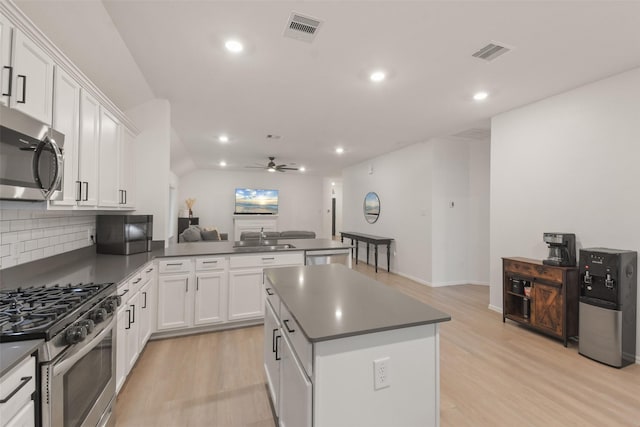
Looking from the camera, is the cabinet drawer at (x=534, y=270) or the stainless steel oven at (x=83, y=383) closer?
the stainless steel oven at (x=83, y=383)

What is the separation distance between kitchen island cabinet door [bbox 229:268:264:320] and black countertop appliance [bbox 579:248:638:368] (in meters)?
3.43

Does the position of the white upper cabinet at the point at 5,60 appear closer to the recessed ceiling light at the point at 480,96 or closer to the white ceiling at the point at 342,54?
the white ceiling at the point at 342,54

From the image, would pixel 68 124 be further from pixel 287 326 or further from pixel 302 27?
pixel 287 326

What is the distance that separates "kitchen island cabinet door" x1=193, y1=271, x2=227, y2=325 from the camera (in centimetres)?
318

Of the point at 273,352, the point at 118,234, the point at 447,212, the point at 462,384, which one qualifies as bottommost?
the point at 462,384

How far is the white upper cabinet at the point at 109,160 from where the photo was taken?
2.38 meters

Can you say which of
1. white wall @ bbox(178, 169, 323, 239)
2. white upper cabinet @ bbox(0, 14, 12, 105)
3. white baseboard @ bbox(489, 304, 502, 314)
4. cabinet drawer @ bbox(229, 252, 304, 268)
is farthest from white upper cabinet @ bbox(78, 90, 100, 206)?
white wall @ bbox(178, 169, 323, 239)

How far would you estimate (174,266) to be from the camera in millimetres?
3086

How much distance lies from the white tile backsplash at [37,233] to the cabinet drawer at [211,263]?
109cm

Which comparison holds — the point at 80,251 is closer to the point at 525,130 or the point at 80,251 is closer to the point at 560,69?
the point at 560,69

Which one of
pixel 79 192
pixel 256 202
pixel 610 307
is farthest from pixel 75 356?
pixel 256 202

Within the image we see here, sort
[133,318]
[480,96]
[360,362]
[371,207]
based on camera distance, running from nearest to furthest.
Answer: [360,362] < [133,318] < [480,96] < [371,207]

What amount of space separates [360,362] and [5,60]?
7.08 feet

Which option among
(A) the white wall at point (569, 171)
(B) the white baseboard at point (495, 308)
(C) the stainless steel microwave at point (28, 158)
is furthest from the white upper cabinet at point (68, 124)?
(B) the white baseboard at point (495, 308)
